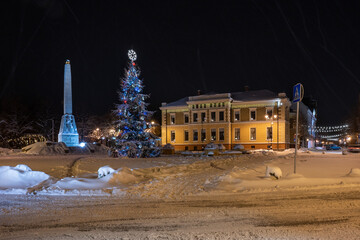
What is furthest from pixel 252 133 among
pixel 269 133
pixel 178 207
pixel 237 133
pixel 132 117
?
pixel 178 207

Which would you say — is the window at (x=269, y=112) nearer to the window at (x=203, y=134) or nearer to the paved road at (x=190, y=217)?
the window at (x=203, y=134)

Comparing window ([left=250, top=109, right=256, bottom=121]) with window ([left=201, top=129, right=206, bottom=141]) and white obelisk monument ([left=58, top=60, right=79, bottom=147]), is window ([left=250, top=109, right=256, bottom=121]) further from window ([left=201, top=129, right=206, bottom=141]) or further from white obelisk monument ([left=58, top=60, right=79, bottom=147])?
white obelisk monument ([left=58, top=60, right=79, bottom=147])

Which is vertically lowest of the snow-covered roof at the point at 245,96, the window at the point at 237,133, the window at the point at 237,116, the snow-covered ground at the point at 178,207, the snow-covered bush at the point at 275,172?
the snow-covered ground at the point at 178,207

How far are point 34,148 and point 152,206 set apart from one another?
35323 mm

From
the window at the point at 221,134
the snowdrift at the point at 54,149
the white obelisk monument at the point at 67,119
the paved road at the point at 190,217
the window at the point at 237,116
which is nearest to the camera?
the paved road at the point at 190,217

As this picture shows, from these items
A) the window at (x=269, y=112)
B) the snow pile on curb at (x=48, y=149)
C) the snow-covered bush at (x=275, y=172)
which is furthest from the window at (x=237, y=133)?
the snow-covered bush at (x=275, y=172)

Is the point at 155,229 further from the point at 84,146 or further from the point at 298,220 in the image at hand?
the point at 84,146

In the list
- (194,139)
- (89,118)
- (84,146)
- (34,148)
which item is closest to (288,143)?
(194,139)

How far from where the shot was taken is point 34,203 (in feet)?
27.1

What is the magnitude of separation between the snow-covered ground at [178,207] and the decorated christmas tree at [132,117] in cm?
1649

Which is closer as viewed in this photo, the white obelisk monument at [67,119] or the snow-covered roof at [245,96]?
the white obelisk monument at [67,119]

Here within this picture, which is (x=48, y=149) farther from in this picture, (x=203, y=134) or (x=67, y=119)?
(x=203, y=134)

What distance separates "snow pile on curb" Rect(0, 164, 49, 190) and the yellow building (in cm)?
4309

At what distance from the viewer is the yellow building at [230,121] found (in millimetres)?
51406
